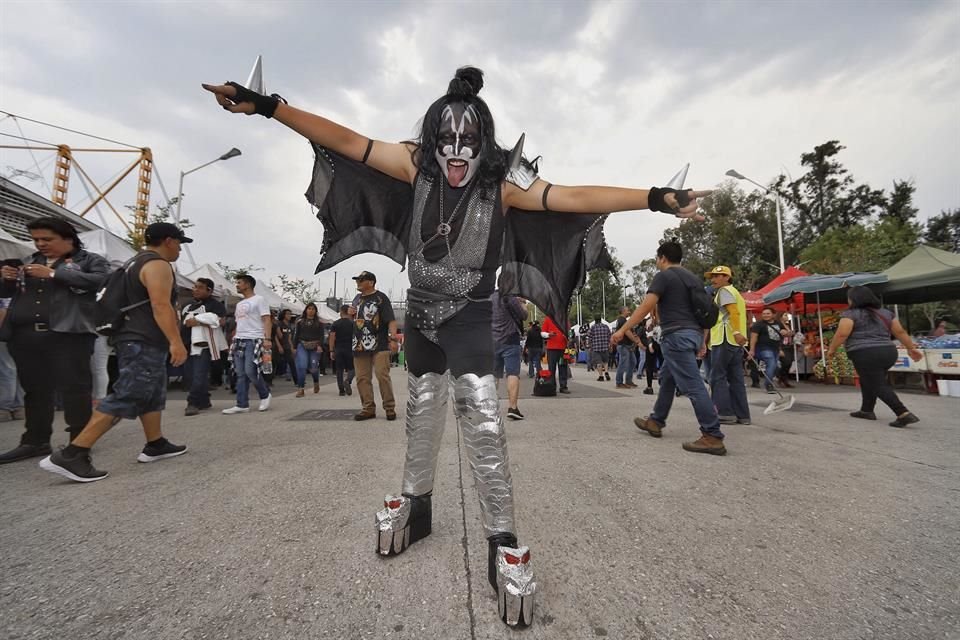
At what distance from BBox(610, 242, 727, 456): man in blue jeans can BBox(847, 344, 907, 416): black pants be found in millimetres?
2808

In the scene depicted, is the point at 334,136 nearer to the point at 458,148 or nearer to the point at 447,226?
the point at 458,148

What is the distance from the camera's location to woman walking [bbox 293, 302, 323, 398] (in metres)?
8.80

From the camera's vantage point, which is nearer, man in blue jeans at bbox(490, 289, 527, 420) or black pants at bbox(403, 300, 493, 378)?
black pants at bbox(403, 300, 493, 378)

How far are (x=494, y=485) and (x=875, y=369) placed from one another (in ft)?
19.9

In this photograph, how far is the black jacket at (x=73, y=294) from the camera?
3.39 m

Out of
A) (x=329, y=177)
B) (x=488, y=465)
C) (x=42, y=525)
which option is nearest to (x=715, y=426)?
(x=488, y=465)

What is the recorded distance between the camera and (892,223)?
92.3 feet

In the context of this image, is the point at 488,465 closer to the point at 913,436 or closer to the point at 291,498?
the point at 291,498

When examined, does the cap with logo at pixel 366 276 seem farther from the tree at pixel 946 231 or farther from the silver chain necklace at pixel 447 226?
the tree at pixel 946 231

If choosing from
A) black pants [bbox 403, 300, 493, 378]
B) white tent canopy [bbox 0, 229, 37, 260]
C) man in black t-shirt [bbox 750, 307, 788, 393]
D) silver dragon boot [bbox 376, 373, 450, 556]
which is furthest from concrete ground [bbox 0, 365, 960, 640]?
man in black t-shirt [bbox 750, 307, 788, 393]

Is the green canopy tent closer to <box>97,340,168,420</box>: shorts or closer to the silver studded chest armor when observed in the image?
the silver studded chest armor

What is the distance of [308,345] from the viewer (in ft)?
29.1

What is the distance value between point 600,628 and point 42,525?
8.73ft

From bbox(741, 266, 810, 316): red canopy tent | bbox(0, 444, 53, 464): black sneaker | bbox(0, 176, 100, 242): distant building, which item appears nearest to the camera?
bbox(0, 444, 53, 464): black sneaker
